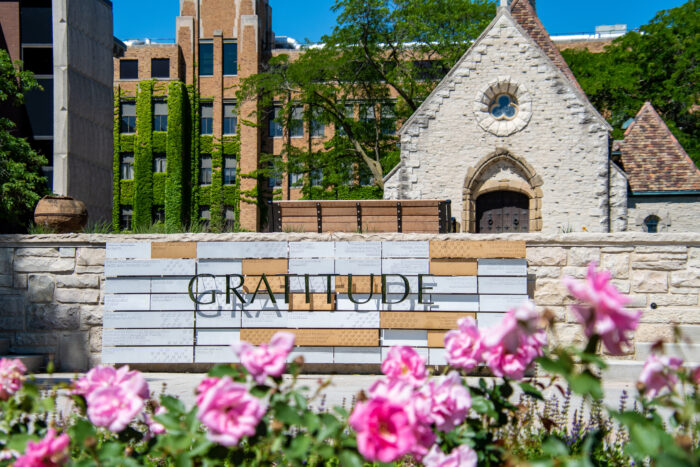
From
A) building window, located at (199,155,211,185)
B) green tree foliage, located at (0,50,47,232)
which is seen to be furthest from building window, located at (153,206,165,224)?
green tree foliage, located at (0,50,47,232)

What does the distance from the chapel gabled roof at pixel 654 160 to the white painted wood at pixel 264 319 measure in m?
15.8

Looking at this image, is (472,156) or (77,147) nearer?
(77,147)

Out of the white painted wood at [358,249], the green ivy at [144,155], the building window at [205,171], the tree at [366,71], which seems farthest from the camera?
the building window at [205,171]

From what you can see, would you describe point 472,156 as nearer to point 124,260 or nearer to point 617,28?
point 124,260

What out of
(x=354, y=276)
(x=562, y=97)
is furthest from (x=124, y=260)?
(x=562, y=97)

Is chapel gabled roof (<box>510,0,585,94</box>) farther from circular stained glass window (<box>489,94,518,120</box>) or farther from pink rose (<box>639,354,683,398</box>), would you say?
pink rose (<box>639,354,683,398</box>)

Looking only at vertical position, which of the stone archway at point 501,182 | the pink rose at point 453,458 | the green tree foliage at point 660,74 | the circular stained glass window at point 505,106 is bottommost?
the pink rose at point 453,458

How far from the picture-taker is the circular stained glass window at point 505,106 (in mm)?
17266

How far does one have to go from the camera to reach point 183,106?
1483 inches

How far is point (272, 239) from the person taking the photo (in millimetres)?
7414

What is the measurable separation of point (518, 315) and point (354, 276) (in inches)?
217

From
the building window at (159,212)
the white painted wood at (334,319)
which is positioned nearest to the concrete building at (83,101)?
the white painted wood at (334,319)

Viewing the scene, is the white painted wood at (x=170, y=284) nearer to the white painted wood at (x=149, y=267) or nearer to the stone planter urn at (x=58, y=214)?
the white painted wood at (x=149, y=267)

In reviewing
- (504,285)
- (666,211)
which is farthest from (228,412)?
(666,211)
